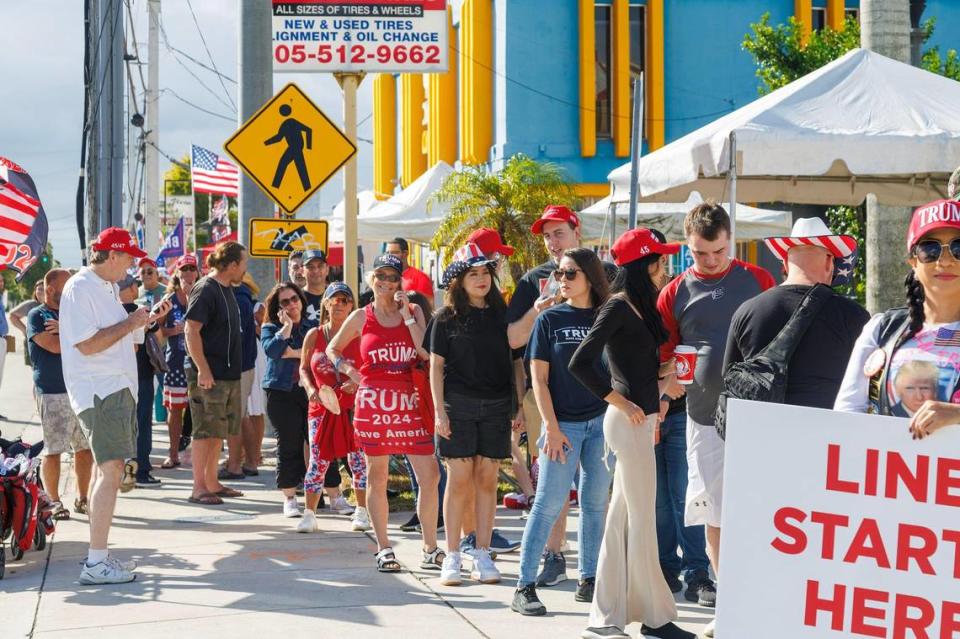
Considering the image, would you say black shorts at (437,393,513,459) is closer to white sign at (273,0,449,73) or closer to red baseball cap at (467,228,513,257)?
red baseball cap at (467,228,513,257)

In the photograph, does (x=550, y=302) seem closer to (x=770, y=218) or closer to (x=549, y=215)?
(x=549, y=215)

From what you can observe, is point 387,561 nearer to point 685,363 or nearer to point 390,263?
point 390,263

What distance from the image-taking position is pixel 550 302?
24.6ft

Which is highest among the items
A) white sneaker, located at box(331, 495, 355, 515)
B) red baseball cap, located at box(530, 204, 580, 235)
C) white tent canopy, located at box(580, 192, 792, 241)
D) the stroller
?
white tent canopy, located at box(580, 192, 792, 241)

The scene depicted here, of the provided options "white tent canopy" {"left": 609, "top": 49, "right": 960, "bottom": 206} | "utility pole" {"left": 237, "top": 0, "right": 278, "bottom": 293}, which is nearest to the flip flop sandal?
"white tent canopy" {"left": 609, "top": 49, "right": 960, "bottom": 206}

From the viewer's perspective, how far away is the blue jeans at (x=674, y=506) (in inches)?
284

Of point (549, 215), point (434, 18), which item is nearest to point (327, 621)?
point (549, 215)

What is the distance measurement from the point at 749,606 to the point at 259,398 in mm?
8673

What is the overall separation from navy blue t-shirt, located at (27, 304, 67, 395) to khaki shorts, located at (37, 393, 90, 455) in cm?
13

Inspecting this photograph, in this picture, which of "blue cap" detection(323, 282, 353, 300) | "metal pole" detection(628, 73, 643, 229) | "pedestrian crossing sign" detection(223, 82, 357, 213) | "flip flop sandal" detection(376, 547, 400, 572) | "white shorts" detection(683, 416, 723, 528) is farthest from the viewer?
"pedestrian crossing sign" detection(223, 82, 357, 213)

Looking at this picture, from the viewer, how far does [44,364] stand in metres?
9.91

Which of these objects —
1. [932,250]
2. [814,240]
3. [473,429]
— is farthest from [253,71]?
[932,250]

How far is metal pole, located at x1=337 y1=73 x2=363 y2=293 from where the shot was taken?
11875mm

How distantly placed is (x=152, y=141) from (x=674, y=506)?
27.9 metres
